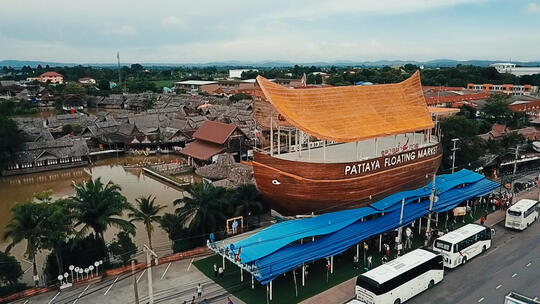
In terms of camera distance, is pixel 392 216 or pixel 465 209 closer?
pixel 392 216

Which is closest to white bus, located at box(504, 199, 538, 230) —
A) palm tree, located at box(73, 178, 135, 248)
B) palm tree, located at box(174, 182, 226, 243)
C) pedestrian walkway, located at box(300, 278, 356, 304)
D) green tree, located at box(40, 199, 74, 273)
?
pedestrian walkway, located at box(300, 278, 356, 304)

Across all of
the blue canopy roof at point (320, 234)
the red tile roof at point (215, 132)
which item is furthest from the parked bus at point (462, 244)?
the red tile roof at point (215, 132)

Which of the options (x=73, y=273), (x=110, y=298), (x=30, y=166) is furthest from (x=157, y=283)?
(x=30, y=166)

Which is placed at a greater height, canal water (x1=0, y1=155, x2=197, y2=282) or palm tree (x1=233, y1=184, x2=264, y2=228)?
palm tree (x1=233, y1=184, x2=264, y2=228)

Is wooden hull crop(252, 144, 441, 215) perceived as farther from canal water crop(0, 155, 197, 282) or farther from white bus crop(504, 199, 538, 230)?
canal water crop(0, 155, 197, 282)

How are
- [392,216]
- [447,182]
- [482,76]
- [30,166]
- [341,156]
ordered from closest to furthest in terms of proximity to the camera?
[392,216]
[341,156]
[447,182]
[30,166]
[482,76]

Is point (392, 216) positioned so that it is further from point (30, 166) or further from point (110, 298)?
point (30, 166)

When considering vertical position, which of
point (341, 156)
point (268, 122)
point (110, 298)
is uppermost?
point (268, 122)

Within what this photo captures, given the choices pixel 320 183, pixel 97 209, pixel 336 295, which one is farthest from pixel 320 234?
pixel 97 209
